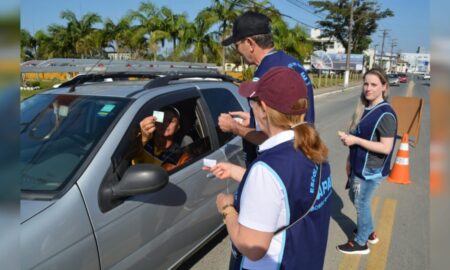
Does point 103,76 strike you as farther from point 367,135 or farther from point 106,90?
point 367,135

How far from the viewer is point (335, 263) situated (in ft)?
12.3

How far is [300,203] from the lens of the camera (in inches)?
64.5

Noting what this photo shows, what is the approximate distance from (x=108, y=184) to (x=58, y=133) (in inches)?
25.5

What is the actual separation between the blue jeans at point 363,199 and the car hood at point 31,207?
9.02 feet

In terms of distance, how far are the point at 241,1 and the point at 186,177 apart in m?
20.7

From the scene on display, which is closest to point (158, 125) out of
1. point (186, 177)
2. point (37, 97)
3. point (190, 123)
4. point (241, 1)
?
point (190, 123)

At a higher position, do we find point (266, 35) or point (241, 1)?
point (241, 1)

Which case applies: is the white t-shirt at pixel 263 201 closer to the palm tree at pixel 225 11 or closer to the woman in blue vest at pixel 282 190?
the woman in blue vest at pixel 282 190

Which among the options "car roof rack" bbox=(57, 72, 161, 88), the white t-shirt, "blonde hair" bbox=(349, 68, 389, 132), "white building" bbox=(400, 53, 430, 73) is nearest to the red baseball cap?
the white t-shirt

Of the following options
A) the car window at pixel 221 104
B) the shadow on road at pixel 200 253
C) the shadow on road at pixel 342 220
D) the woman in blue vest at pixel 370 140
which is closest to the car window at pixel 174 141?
the car window at pixel 221 104

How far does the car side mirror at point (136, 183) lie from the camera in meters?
2.22

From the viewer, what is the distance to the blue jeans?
3.62 m

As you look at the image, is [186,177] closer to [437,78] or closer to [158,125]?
[158,125]

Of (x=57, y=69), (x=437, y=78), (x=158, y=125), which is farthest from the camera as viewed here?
(x=57, y=69)
